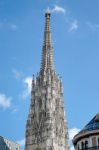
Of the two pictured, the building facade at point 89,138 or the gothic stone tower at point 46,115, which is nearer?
the building facade at point 89,138

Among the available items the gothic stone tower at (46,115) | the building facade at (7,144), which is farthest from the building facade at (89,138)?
the building facade at (7,144)

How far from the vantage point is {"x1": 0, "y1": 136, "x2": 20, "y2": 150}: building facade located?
163 meters

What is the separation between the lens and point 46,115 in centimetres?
15250

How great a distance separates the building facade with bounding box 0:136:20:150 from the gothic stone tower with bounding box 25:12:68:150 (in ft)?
48.6

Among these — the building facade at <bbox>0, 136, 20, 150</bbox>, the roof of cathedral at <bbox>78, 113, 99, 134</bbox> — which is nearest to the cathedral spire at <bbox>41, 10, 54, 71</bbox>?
the building facade at <bbox>0, 136, 20, 150</bbox>

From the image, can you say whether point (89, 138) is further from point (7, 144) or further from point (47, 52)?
point (47, 52)

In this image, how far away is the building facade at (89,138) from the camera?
5484cm

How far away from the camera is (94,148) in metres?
54.2

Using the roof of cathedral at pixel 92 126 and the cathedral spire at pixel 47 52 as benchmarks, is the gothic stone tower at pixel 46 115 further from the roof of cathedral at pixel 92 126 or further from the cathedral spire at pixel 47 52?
the roof of cathedral at pixel 92 126

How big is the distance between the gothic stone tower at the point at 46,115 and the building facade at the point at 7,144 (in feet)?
48.6

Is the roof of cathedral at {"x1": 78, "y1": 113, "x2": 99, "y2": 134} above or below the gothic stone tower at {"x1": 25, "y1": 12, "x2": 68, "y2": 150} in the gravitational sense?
below

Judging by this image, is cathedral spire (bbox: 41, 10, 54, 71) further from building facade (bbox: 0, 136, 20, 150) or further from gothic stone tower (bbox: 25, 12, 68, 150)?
building facade (bbox: 0, 136, 20, 150)

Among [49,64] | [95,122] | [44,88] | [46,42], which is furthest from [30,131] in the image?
[95,122]

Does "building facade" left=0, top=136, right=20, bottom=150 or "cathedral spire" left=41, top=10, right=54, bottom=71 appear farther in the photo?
"cathedral spire" left=41, top=10, right=54, bottom=71
